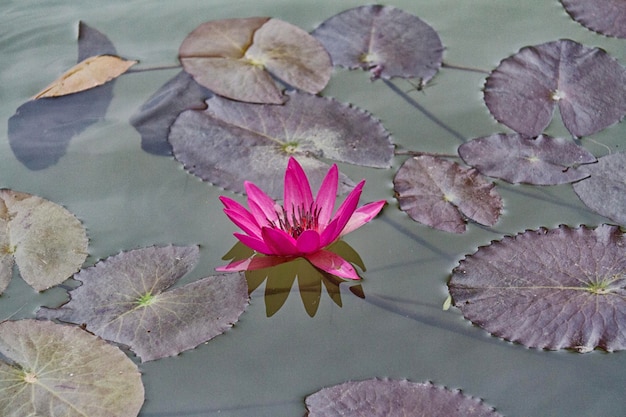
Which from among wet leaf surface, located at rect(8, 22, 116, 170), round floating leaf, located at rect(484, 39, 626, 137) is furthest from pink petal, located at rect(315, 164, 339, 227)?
wet leaf surface, located at rect(8, 22, 116, 170)

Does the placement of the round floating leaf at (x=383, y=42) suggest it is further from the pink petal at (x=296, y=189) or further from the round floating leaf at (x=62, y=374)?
the round floating leaf at (x=62, y=374)

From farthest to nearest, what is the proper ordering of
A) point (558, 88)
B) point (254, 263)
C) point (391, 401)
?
point (558, 88), point (254, 263), point (391, 401)

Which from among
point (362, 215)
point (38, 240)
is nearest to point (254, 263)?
point (362, 215)

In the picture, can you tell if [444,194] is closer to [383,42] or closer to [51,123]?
[383,42]

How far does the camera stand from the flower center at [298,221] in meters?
2.11

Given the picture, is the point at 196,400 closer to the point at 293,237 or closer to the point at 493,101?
the point at 293,237

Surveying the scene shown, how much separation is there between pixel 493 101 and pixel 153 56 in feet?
4.11

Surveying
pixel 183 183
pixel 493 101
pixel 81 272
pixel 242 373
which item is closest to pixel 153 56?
pixel 183 183

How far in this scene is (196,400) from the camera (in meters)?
1.87

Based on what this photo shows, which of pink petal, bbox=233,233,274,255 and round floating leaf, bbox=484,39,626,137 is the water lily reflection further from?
round floating leaf, bbox=484,39,626,137

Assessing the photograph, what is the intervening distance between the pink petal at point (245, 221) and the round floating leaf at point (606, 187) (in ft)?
3.16

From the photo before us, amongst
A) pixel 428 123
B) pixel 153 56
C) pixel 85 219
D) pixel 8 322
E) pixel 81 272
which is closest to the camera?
pixel 8 322

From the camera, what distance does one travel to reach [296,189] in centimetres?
213

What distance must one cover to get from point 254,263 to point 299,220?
0.57ft
